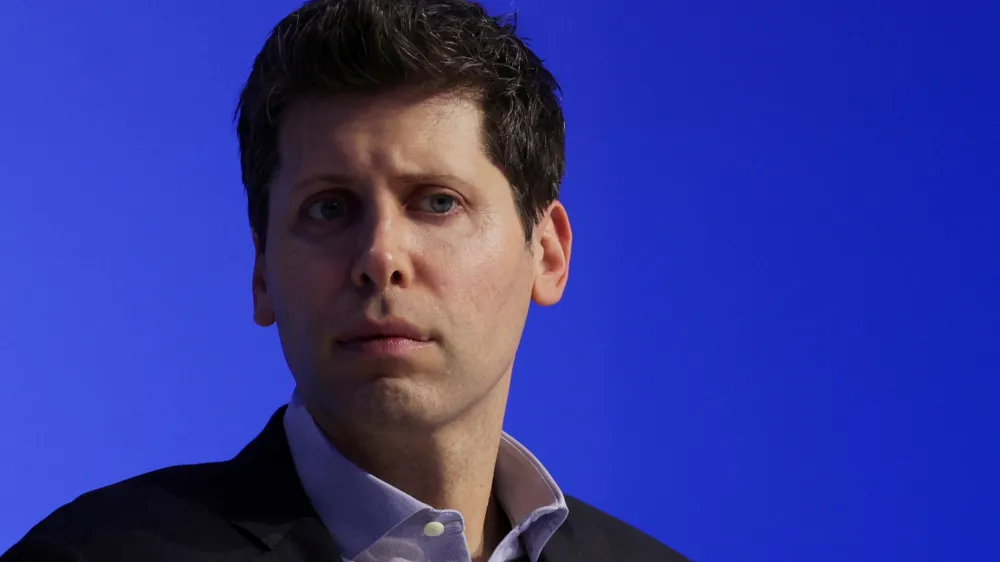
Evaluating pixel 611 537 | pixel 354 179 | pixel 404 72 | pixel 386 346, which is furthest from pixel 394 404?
pixel 611 537

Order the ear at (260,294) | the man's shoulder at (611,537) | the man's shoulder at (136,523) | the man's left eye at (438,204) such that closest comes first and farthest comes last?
the man's shoulder at (136,523), the man's left eye at (438,204), the ear at (260,294), the man's shoulder at (611,537)

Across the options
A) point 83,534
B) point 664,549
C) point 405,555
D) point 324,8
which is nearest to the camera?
point 83,534

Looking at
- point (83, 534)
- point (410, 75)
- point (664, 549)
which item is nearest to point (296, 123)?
point (410, 75)

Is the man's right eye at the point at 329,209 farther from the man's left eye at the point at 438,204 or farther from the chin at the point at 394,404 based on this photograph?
the chin at the point at 394,404

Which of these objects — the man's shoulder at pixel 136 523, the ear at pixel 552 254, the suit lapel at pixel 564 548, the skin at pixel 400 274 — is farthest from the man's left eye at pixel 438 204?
the suit lapel at pixel 564 548

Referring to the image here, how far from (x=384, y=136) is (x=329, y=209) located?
123 mm

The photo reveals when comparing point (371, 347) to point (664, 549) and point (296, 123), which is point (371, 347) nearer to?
point (296, 123)

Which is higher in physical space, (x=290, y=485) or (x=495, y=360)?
(x=495, y=360)

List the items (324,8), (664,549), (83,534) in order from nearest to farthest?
1. (83,534)
2. (324,8)
3. (664,549)

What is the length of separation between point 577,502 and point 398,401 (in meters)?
0.63

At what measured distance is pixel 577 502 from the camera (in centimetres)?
201

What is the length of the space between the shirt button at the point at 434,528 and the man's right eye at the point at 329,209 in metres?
0.43

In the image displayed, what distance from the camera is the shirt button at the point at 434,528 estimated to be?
1558mm

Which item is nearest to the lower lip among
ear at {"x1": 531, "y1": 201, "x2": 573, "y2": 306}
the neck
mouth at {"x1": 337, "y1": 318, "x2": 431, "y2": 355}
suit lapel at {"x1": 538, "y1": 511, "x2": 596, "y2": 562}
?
mouth at {"x1": 337, "y1": 318, "x2": 431, "y2": 355}
